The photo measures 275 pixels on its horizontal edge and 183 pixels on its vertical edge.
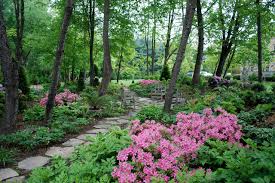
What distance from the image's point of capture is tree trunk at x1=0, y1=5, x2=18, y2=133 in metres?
5.35

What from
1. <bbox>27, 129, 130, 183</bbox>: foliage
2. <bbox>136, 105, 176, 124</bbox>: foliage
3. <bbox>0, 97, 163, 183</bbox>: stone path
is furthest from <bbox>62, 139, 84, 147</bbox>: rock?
<bbox>27, 129, 130, 183</bbox>: foliage

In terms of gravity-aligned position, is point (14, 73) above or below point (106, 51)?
below

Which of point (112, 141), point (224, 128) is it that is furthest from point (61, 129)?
point (224, 128)

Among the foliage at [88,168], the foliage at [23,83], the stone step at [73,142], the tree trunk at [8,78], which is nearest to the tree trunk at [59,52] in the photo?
the tree trunk at [8,78]

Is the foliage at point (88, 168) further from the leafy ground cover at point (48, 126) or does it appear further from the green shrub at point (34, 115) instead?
the green shrub at point (34, 115)

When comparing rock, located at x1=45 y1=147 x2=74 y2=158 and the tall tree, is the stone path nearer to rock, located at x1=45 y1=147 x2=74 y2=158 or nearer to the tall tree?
rock, located at x1=45 y1=147 x2=74 y2=158

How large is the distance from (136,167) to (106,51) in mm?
8197

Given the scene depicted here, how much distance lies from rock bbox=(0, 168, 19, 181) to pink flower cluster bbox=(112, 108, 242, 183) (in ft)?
6.63

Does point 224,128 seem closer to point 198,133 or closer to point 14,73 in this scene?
point 198,133

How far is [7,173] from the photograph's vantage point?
398 cm

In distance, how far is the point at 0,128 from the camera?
5.65m

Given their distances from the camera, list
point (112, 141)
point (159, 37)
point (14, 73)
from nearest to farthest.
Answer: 1. point (112, 141)
2. point (14, 73)
3. point (159, 37)

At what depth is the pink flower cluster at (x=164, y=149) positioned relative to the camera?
8.71 feet

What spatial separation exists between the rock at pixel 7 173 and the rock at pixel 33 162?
19 cm
